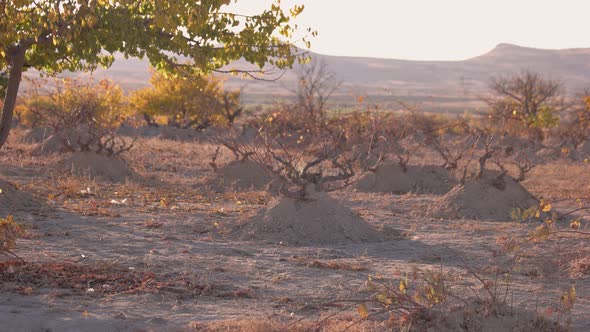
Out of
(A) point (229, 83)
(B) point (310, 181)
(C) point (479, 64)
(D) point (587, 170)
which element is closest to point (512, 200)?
(B) point (310, 181)

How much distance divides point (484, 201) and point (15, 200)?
7.57 meters

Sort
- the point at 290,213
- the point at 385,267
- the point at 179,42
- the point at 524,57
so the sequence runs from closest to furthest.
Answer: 1. the point at 179,42
2. the point at 385,267
3. the point at 290,213
4. the point at 524,57

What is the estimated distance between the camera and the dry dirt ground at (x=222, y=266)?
6.58 m

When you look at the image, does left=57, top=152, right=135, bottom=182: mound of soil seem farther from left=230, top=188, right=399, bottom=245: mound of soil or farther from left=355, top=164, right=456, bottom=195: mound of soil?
left=230, top=188, right=399, bottom=245: mound of soil

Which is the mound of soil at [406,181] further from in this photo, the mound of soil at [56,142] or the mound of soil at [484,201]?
the mound of soil at [56,142]

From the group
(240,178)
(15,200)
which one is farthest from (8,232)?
(240,178)

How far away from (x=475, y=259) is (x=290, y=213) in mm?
2708

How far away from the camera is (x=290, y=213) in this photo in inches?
440

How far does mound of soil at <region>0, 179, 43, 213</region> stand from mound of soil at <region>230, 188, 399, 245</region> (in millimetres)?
3460

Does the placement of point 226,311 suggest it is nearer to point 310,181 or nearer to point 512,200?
point 310,181

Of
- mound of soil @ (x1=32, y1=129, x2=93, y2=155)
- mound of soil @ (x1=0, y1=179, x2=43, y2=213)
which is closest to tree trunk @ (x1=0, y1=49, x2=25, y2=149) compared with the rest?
mound of soil @ (x1=0, y1=179, x2=43, y2=213)

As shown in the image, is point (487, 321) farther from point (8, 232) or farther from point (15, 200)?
point (15, 200)

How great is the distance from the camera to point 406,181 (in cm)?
1775

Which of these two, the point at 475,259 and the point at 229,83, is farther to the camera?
the point at 229,83
